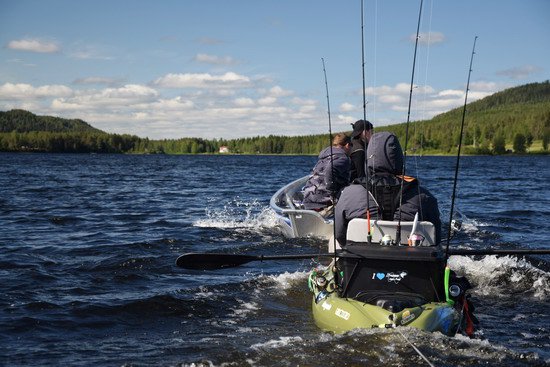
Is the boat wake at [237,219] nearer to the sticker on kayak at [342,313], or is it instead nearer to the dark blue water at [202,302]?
the dark blue water at [202,302]

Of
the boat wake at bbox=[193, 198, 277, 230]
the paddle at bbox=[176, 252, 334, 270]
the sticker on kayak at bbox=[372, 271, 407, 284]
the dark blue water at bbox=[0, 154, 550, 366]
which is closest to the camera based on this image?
the sticker on kayak at bbox=[372, 271, 407, 284]

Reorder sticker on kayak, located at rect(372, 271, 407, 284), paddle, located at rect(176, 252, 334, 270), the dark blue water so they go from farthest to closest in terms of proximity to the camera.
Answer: paddle, located at rect(176, 252, 334, 270), the dark blue water, sticker on kayak, located at rect(372, 271, 407, 284)

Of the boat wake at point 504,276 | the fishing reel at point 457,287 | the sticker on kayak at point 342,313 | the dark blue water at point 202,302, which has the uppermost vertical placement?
the fishing reel at point 457,287

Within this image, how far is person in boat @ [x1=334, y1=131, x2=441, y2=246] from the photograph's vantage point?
22.8 feet

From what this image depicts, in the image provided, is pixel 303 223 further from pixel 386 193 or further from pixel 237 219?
pixel 386 193

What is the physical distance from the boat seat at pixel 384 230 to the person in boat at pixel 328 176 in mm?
4865

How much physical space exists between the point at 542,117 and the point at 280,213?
157120 mm

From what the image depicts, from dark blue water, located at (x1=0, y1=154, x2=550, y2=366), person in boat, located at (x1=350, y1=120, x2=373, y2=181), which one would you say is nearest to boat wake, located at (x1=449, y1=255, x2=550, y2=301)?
dark blue water, located at (x1=0, y1=154, x2=550, y2=366)

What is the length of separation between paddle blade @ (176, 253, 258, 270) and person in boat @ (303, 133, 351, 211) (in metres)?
4.47

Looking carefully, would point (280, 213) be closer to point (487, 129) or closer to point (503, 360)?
point (503, 360)

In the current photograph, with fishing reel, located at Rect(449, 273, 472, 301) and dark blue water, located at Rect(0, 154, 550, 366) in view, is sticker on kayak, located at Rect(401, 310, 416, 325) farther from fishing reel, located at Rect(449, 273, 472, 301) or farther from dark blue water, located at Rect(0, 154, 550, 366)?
fishing reel, located at Rect(449, 273, 472, 301)

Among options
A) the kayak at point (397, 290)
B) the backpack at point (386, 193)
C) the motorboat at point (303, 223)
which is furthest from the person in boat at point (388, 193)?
the motorboat at point (303, 223)

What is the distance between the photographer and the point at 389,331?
19.2 feet

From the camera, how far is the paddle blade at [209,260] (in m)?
7.54
